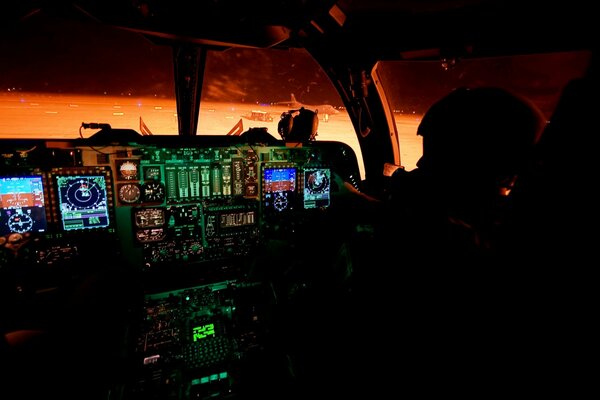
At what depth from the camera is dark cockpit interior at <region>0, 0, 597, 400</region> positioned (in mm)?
1407

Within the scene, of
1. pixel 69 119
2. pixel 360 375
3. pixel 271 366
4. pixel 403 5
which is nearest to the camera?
pixel 360 375

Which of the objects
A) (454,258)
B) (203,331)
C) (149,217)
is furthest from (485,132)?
(149,217)

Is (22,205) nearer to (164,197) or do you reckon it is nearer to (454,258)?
(164,197)

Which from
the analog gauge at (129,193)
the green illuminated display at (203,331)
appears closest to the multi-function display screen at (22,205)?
the analog gauge at (129,193)

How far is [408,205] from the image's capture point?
0.99 meters

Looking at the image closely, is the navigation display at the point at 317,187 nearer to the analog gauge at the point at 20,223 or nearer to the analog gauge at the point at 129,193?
the analog gauge at the point at 129,193

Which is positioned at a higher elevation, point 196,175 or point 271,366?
point 196,175

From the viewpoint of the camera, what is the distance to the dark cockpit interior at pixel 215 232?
4.62 feet

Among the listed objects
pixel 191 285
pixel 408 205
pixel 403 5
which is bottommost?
pixel 191 285

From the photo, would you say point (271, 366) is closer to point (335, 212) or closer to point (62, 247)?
point (335, 212)

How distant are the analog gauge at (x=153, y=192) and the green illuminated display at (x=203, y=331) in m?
0.91

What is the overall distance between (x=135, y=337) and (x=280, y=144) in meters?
1.62

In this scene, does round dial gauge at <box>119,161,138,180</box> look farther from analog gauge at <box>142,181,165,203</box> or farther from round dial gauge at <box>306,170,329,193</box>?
round dial gauge at <box>306,170,329,193</box>

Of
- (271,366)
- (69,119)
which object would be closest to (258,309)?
(271,366)
